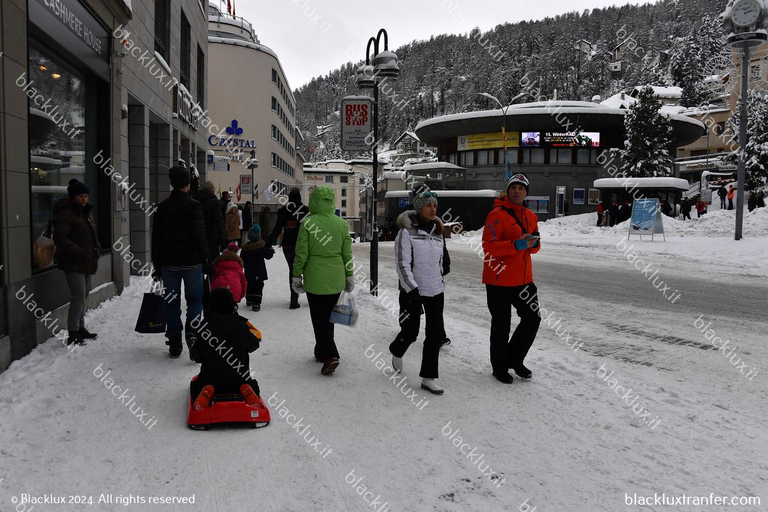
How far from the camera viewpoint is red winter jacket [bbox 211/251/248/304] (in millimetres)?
6551

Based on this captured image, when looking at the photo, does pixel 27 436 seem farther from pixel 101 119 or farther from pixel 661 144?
pixel 661 144

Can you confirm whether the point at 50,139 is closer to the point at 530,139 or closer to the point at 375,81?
the point at 375,81

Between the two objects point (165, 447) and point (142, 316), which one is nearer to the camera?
point (165, 447)

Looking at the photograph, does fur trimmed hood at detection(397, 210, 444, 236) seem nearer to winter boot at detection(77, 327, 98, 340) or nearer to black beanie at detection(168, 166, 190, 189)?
black beanie at detection(168, 166, 190, 189)

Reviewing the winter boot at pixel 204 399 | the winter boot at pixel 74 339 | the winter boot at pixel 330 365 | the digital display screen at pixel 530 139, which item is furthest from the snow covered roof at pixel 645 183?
the winter boot at pixel 204 399

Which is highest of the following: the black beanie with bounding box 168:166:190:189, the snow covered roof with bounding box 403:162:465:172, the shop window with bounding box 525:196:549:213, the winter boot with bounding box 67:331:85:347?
the snow covered roof with bounding box 403:162:465:172

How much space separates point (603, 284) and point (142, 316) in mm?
9609

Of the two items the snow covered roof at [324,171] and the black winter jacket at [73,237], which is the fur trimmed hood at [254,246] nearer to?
the black winter jacket at [73,237]

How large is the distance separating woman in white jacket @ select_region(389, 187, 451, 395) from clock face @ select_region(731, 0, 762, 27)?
2043 cm

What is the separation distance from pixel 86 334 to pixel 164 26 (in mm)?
11111

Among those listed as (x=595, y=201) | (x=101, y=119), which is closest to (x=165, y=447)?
(x=101, y=119)

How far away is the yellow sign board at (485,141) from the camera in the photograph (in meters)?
51.4

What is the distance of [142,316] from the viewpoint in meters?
5.88

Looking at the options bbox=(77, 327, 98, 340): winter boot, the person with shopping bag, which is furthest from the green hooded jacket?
bbox=(77, 327, 98, 340): winter boot
